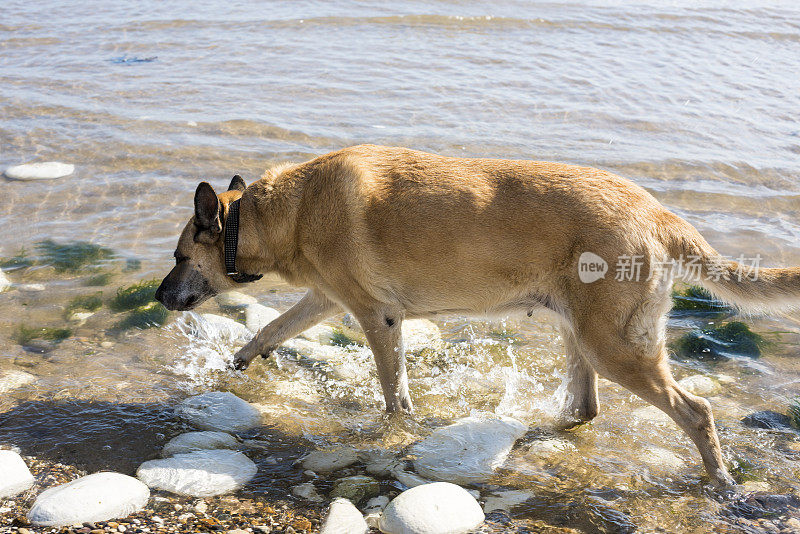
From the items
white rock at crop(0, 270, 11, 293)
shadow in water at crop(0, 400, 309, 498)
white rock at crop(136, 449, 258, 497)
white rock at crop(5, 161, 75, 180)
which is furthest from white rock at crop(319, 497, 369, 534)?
white rock at crop(5, 161, 75, 180)

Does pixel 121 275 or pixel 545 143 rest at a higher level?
pixel 545 143

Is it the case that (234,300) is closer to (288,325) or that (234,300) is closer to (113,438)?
(288,325)

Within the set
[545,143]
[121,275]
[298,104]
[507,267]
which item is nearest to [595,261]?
[507,267]

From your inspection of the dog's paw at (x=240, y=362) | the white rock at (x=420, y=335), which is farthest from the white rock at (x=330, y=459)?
the white rock at (x=420, y=335)

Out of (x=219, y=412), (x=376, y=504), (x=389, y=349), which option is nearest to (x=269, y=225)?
(x=389, y=349)

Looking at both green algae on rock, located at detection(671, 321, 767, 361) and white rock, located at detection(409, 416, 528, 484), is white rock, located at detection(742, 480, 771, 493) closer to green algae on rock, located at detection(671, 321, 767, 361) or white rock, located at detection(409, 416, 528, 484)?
white rock, located at detection(409, 416, 528, 484)

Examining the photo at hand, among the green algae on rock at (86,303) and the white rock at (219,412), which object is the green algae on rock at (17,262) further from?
the white rock at (219,412)

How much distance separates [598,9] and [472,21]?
3624 mm

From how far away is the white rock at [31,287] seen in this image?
22.1 ft

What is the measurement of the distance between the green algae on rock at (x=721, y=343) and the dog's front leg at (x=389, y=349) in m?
2.53

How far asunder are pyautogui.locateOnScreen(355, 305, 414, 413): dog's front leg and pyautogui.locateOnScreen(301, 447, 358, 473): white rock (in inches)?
20.0

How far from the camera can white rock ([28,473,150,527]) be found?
3.77 metres

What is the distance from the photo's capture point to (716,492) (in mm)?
4461

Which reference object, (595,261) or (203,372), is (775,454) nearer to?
(595,261)
